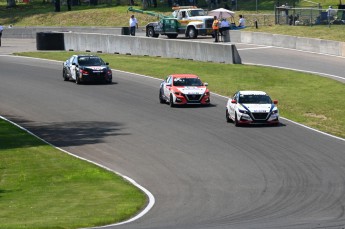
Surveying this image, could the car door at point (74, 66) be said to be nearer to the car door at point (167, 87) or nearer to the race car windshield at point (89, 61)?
the race car windshield at point (89, 61)

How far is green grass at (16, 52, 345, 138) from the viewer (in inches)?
1567

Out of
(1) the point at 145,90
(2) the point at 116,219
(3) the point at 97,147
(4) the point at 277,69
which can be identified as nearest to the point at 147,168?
(3) the point at 97,147

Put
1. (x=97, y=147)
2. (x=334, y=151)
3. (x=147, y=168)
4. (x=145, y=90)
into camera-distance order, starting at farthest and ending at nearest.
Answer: (x=145, y=90)
(x=97, y=147)
(x=334, y=151)
(x=147, y=168)

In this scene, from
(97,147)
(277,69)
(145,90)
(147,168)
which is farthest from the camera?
(277,69)

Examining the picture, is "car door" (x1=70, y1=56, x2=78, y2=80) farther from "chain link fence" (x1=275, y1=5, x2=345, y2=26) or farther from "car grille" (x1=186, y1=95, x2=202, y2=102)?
"chain link fence" (x1=275, y1=5, x2=345, y2=26)

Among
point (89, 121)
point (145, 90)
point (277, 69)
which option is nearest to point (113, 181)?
point (89, 121)

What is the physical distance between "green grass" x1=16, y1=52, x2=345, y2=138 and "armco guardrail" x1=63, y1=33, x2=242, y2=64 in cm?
103

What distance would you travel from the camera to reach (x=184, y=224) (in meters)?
20.6

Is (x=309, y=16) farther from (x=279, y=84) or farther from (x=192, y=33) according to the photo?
(x=279, y=84)

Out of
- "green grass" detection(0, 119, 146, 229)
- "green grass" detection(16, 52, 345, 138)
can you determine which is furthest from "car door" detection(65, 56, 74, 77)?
"green grass" detection(0, 119, 146, 229)

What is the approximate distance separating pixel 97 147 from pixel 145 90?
1444 cm

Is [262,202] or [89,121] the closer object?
[262,202]

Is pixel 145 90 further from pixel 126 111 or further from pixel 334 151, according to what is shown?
pixel 334 151

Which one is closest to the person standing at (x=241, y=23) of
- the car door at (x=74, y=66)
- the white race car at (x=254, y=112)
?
the car door at (x=74, y=66)
